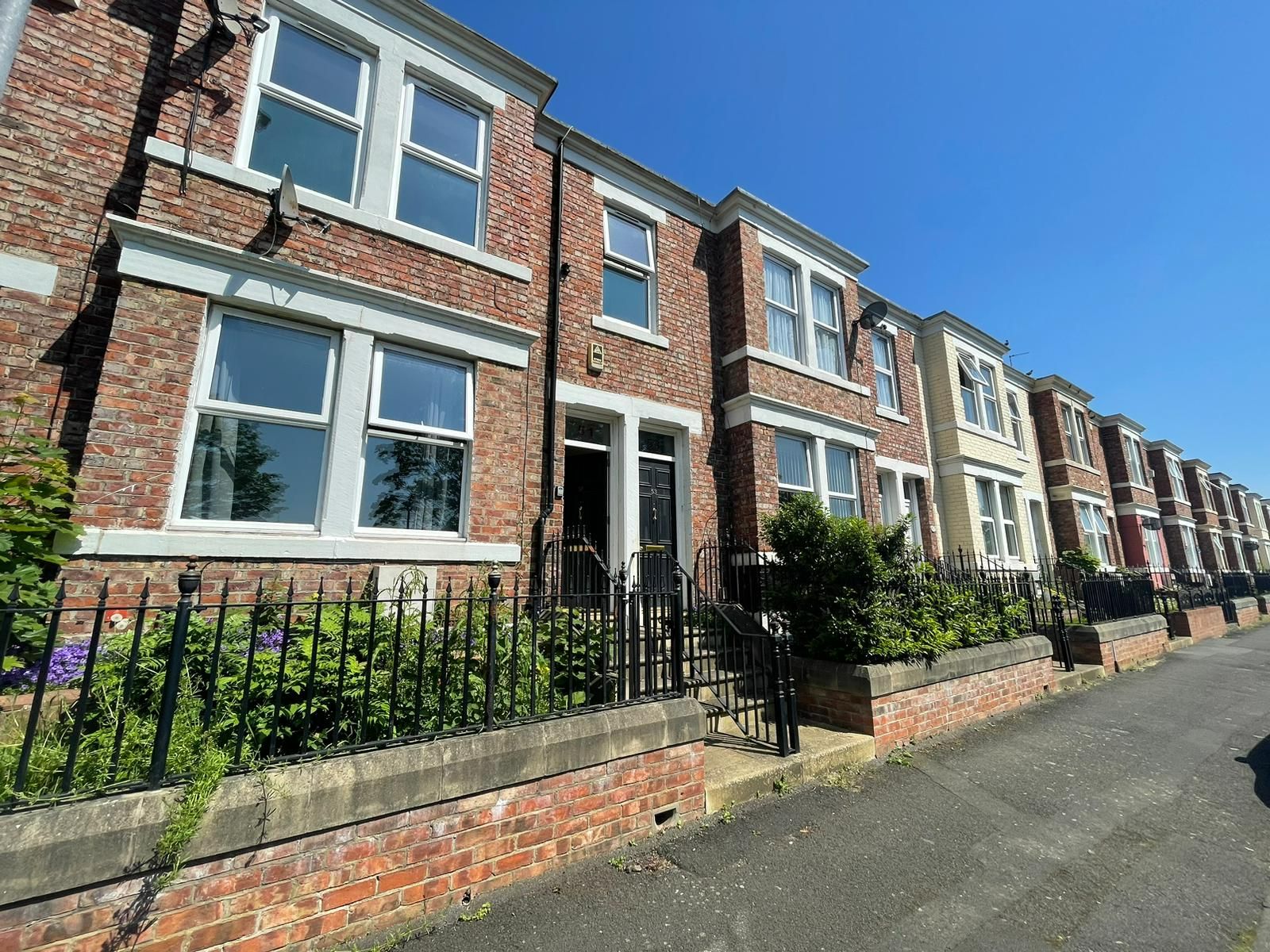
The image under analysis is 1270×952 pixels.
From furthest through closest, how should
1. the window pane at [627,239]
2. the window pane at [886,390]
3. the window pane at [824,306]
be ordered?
1. the window pane at [886,390]
2. the window pane at [824,306]
3. the window pane at [627,239]

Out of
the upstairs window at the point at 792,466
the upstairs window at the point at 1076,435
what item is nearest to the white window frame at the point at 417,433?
the upstairs window at the point at 792,466

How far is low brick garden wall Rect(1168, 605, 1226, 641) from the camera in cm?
1320

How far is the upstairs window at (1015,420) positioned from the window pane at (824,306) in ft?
28.2

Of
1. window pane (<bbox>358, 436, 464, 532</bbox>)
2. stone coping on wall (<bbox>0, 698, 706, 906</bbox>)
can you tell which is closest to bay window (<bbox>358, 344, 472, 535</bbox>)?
window pane (<bbox>358, 436, 464, 532</bbox>)

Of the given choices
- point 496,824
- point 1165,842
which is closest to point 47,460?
point 496,824

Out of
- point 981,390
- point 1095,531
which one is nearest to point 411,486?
point 981,390

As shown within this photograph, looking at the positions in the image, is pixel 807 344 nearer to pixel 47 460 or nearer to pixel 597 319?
pixel 597 319

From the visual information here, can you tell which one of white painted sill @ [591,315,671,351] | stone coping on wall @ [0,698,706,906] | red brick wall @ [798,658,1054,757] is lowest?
red brick wall @ [798,658,1054,757]

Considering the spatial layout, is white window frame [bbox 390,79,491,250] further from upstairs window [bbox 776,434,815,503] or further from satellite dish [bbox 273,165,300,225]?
upstairs window [bbox 776,434,815,503]

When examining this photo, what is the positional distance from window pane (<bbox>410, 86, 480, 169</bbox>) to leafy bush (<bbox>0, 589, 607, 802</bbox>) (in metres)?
5.68

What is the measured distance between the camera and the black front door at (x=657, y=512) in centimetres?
802

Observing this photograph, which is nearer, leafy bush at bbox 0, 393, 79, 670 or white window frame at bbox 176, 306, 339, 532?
leafy bush at bbox 0, 393, 79, 670

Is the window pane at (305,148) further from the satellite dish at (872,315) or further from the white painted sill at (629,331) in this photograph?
the satellite dish at (872,315)

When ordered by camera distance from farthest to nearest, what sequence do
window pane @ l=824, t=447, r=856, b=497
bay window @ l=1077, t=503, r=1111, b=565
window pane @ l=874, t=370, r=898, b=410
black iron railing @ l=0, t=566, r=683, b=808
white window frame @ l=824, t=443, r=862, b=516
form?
bay window @ l=1077, t=503, r=1111, b=565 → window pane @ l=874, t=370, r=898, b=410 → window pane @ l=824, t=447, r=856, b=497 → white window frame @ l=824, t=443, r=862, b=516 → black iron railing @ l=0, t=566, r=683, b=808
